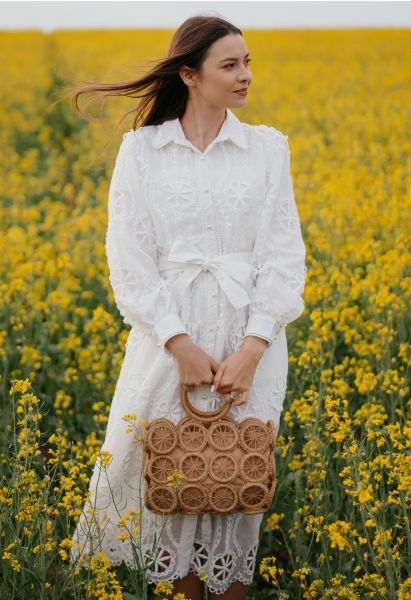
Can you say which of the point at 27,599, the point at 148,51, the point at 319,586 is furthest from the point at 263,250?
the point at 148,51

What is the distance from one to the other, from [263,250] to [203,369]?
0.43 metres

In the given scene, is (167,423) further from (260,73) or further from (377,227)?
(260,73)

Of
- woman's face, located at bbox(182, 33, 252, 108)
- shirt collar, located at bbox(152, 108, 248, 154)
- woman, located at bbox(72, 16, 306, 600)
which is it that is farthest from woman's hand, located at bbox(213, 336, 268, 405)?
woman's face, located at bbox(182, 33, 252, 108)

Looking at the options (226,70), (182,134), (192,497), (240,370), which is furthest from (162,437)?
(226,70)

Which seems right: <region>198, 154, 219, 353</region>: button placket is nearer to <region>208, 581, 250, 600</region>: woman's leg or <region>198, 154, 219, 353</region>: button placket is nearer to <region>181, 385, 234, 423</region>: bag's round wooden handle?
<region>181, 385, 234, 423</region>: bag's round wooden handle

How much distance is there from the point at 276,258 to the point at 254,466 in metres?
0.64

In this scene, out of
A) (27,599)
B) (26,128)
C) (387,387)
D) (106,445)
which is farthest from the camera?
(26,128)

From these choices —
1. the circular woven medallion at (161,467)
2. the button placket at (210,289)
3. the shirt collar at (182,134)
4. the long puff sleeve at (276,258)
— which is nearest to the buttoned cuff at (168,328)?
the button placket at (210,289)

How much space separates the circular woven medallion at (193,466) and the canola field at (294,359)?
0.78ft

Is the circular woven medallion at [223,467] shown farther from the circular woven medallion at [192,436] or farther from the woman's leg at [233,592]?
the woman's leg at [233,592]

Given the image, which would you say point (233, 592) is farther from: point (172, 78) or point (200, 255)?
point (172, 78)

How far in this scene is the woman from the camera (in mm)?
2410

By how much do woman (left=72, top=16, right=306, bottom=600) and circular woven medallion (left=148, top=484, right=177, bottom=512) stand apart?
0.56 feet

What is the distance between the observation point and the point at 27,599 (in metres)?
2.40
